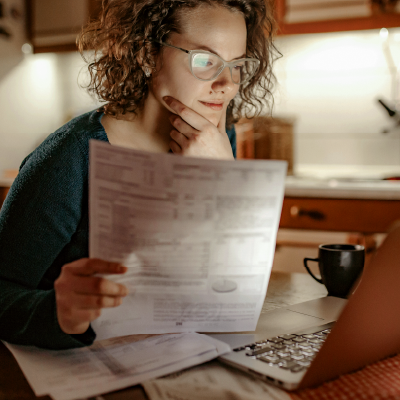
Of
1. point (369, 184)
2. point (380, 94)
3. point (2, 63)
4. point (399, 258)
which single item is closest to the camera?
point (399, 258)

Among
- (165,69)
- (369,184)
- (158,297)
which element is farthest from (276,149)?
(158,297)

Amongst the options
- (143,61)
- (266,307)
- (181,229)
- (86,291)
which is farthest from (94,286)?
(143,61)

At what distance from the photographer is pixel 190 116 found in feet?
3.12

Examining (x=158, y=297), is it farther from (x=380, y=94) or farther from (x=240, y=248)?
(x=380, y=94)

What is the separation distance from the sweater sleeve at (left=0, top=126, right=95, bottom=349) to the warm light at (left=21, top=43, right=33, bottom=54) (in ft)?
7.47

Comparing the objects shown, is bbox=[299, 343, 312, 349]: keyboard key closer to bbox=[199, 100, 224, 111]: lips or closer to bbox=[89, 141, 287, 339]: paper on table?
bbox=[89, 141, 287, 339]: paper on table

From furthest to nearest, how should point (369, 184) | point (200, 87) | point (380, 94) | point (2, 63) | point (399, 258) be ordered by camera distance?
point (2, 63) → point (380, 94) → point (369, 184) → point (200, 87) → point (399, 258)

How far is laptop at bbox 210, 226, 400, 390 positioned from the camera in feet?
1.58

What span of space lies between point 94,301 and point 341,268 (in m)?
0.49

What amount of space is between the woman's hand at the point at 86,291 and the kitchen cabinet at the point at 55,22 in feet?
8.20

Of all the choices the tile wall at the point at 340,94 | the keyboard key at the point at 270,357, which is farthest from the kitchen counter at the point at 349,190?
the keyboard key at the point at 270,357

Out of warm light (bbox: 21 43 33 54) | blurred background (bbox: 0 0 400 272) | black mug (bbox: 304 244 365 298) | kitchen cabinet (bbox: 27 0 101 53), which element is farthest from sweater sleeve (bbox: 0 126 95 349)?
warm light (bbox: 21 43 33 54)

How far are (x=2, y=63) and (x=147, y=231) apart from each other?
2.63m

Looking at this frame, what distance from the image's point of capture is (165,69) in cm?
98
